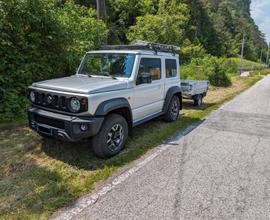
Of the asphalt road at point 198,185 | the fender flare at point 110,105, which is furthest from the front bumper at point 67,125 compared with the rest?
the asphalt road at point 198,185

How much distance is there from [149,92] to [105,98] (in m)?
1.54

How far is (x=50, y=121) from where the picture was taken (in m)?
4.31

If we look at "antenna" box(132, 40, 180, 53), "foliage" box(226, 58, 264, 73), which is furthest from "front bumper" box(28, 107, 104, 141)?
"foliage" box(226, 58, 264, 73)

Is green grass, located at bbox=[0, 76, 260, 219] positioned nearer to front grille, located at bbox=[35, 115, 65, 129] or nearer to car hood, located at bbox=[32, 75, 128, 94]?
front grille, located at bbox=[35, 115, 65, 129]

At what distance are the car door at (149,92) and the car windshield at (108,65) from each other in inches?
10.2

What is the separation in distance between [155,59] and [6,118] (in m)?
3.97

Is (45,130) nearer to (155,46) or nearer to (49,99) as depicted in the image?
(49,99)

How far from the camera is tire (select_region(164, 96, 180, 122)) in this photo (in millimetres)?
6824

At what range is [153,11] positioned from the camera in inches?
999

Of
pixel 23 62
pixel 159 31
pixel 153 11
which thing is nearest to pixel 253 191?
pixel 23 62

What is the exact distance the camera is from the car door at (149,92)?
5.23 meters

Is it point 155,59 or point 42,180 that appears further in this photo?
point 155,59

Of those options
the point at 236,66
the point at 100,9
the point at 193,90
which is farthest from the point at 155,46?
the point at 236,66

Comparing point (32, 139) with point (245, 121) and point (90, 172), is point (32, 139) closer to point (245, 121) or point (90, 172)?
point (90, 172)
